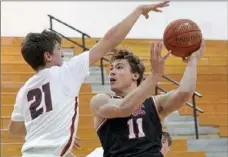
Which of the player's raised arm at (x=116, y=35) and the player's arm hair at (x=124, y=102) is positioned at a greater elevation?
the player's raised arm at (x=116, y=35)

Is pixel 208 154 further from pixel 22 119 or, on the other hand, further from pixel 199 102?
pixel 22 119

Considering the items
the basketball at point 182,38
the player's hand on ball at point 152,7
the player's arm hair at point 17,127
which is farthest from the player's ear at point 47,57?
the basketball at point 182,38

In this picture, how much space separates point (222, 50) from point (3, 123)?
4708mm

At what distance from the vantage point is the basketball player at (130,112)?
2891 millimetres

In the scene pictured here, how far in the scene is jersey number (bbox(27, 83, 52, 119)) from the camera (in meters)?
2.66

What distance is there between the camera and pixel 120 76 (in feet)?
10.0

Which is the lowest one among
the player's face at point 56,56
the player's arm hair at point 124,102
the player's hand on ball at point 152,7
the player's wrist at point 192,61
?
the player's arm hair at point 124,102

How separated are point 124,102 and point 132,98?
0.07m

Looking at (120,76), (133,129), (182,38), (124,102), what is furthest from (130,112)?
(182,38)

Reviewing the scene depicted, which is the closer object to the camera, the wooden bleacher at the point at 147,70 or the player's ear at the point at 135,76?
the player's ear at the point at 135,76

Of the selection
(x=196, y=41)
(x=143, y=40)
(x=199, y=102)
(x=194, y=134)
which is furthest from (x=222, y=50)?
(x=196, y=41)

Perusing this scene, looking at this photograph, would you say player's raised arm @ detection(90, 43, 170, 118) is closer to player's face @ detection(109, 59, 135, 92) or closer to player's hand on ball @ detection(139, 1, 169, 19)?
player's face @ detection(109, 59, 135, 92)

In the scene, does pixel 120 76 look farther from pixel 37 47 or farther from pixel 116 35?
pixel 37 47

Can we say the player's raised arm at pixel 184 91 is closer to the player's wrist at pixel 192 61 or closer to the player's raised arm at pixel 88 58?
the player's wrist at pixel 192 61
